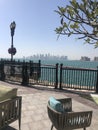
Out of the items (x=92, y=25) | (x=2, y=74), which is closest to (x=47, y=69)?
(x=2, y=74)

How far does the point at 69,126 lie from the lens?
4.34 m

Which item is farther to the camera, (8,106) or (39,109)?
(39,109)

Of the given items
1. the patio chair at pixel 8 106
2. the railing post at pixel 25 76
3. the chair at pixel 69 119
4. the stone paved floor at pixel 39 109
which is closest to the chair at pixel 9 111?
the patio chair at pixel 8 106

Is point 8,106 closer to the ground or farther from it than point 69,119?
farther from it

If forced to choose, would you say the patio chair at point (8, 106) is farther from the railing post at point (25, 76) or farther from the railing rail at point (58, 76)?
the railing post at point (25, 76)

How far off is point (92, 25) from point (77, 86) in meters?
5.02

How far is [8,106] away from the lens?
4.87m

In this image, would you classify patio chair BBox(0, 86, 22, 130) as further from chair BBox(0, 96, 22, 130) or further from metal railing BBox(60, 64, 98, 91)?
metal railing BBox(60, 64, 98, 91)

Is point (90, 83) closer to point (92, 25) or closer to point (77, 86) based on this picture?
point (77, 86)

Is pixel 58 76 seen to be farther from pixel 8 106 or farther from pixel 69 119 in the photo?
pixel 69 119

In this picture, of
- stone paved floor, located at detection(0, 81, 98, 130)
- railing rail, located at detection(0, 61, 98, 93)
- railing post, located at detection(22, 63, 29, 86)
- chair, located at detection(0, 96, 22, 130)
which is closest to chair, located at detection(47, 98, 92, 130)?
chair, located at detection(0, 96, 22, 130)

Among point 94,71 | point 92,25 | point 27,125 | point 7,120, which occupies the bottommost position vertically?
point 27,125

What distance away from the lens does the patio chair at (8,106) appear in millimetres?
4754

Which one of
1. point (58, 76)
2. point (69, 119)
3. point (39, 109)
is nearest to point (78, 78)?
point (58, 76)
